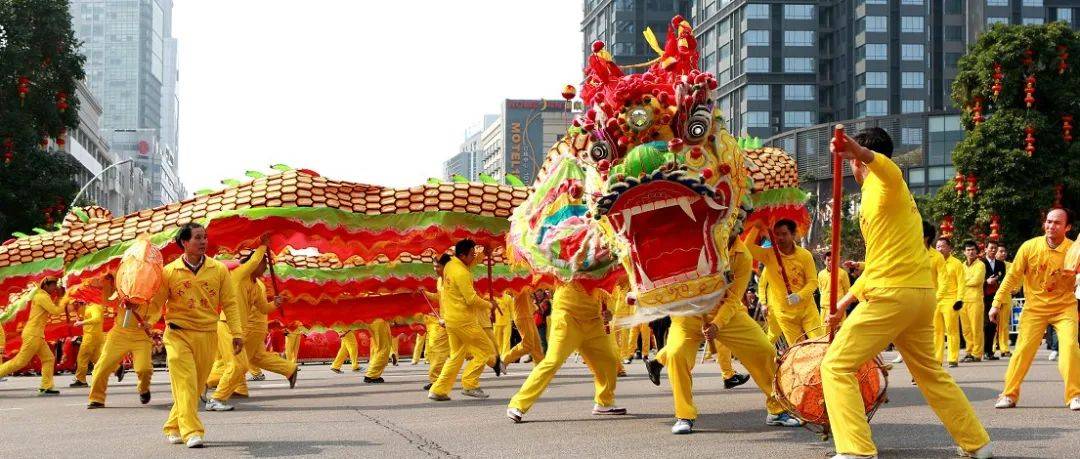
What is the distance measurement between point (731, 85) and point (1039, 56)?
194 feet

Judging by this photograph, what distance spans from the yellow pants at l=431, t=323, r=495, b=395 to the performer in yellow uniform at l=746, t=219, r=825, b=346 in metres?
2.87

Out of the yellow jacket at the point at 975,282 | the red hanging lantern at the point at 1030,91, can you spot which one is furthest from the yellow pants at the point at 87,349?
the red hanging lantern at the point at 1030,91

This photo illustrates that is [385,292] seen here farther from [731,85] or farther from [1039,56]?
[731,85]

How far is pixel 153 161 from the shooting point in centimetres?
15062

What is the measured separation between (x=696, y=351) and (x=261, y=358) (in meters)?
6.60

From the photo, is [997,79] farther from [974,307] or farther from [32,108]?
[32,108]

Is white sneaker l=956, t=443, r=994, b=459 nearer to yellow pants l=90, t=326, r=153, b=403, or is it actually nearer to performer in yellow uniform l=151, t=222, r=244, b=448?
performer in yellow uniform l=151, t=222, r=244, b=448

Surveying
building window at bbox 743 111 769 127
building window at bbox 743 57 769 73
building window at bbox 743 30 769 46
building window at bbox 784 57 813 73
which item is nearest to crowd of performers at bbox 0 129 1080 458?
building window at bbox 743 30 769 46

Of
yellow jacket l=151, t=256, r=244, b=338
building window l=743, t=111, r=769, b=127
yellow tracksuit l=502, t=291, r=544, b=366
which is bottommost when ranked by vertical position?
yellow tracksuit l=502, t=291, r=544, b=366

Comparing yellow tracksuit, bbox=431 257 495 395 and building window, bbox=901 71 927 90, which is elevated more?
A: building window, bbox=901 71 927 90

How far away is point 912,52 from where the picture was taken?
82.7 meters

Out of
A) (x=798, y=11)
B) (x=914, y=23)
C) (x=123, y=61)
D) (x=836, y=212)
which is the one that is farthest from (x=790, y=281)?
(x=123, y=61)

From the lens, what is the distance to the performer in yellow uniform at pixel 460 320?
40.6 ft

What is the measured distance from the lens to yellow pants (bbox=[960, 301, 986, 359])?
16.5 meters
